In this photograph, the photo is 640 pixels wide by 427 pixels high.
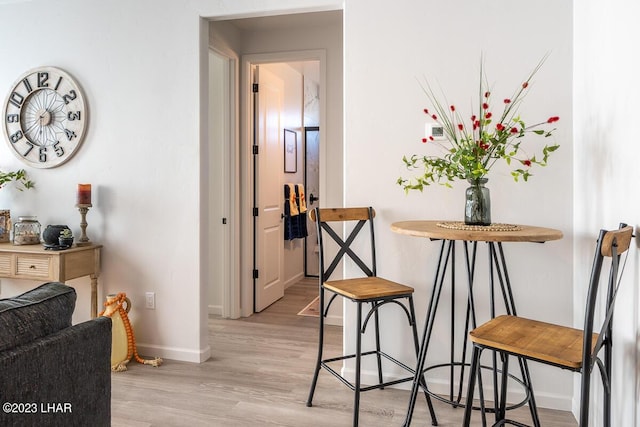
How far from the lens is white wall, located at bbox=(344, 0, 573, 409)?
247 cm

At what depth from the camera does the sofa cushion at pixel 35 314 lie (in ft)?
4.08

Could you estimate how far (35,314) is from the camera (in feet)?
4.38

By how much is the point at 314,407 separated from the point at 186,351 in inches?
41.7

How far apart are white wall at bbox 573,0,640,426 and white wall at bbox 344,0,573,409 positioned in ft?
0.31

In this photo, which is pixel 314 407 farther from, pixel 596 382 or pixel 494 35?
pixel 494 35

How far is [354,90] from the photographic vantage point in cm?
276

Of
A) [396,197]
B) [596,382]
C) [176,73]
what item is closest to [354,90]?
[396,197]

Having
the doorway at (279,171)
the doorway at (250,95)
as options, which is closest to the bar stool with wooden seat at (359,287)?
the doorway at (250,95)

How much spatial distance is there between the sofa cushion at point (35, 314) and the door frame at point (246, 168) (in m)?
2.69

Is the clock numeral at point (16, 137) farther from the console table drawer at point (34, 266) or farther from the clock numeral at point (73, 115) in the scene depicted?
the console table drawer at point (34, 266)

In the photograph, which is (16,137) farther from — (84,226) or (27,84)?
(84,226)

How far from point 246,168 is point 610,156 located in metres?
2.90

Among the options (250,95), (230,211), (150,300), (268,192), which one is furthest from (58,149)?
(268,192)

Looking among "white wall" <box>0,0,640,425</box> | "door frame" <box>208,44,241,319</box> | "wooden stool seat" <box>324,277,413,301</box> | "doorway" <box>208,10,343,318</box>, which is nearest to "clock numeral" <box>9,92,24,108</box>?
"white wall" <box>0,0,640,425</box>
